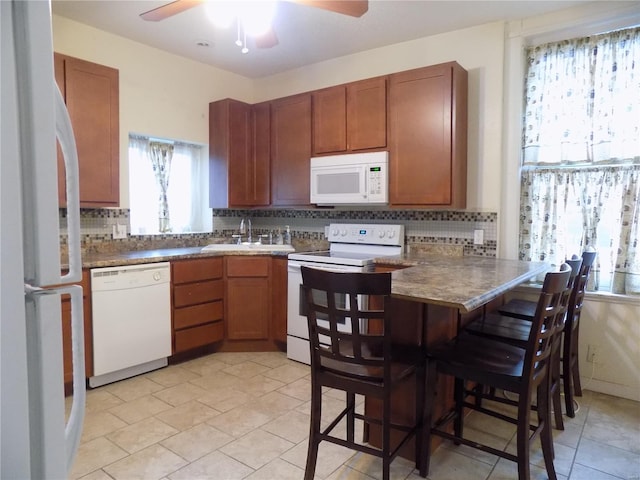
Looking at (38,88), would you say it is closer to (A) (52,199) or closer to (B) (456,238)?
(A) (52,199)

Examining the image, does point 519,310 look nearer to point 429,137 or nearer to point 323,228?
point 429,137

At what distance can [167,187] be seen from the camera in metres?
4.05

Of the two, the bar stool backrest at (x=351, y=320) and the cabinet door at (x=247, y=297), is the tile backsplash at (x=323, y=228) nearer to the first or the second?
the cabinet door at (x=247, y=297)

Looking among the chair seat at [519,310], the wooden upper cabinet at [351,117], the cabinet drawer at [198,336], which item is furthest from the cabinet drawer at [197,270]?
the chair seat at [519,310]

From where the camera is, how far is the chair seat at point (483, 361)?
1705 mm

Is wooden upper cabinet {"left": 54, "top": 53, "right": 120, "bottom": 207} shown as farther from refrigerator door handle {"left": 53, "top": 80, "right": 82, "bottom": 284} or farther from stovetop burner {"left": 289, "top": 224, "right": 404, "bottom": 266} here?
refrigerator door handle {"left": 53, "top": 80, "right": 82, "bottom": 284}

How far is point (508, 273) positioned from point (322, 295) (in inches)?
56.2

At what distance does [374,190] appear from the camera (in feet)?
11.0


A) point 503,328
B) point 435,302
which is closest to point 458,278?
point 503,328

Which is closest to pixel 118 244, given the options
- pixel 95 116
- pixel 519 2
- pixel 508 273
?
pixel 95 116

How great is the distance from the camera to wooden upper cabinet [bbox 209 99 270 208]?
404cm

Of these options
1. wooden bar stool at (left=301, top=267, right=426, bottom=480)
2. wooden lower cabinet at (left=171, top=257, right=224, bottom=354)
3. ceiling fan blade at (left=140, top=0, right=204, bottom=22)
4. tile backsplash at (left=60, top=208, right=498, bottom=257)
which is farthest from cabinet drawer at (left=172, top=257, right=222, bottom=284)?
wooden bar stool at (left=301, top=267, right=426, bottom=480)

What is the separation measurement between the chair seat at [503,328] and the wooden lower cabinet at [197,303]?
2.10 m

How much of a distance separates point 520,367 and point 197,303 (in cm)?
250
